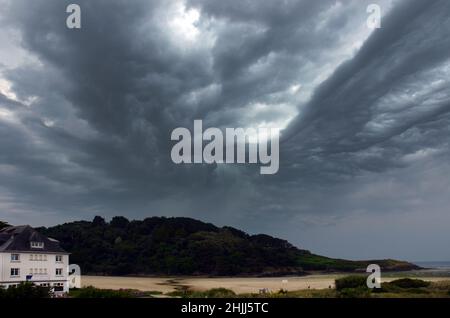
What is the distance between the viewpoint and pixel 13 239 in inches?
2470

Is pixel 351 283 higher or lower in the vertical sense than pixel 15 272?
lower

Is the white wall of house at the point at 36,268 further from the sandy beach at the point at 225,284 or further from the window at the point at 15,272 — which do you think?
the sandy beach at the point at 225,284

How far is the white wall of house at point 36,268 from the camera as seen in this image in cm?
5953

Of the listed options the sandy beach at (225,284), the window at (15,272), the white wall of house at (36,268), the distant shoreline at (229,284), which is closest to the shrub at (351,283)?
the distant shoreline at (229,284)

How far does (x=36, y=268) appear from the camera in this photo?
2516 inches

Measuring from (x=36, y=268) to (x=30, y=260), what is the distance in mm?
1739

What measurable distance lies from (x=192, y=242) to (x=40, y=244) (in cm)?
12841

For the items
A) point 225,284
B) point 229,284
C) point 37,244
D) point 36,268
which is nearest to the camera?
point 36,268

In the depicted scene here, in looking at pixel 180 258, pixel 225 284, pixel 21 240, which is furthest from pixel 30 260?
pixel 180 258

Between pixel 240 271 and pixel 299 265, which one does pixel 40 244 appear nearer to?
pixel 240 271

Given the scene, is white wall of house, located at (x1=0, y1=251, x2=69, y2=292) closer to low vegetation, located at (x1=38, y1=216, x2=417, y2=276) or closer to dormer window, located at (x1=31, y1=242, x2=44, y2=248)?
dormer window, located at (x1=31, y1=242, x2=44, y2=248)

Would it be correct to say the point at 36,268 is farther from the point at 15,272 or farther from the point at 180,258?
the point at 180,258
